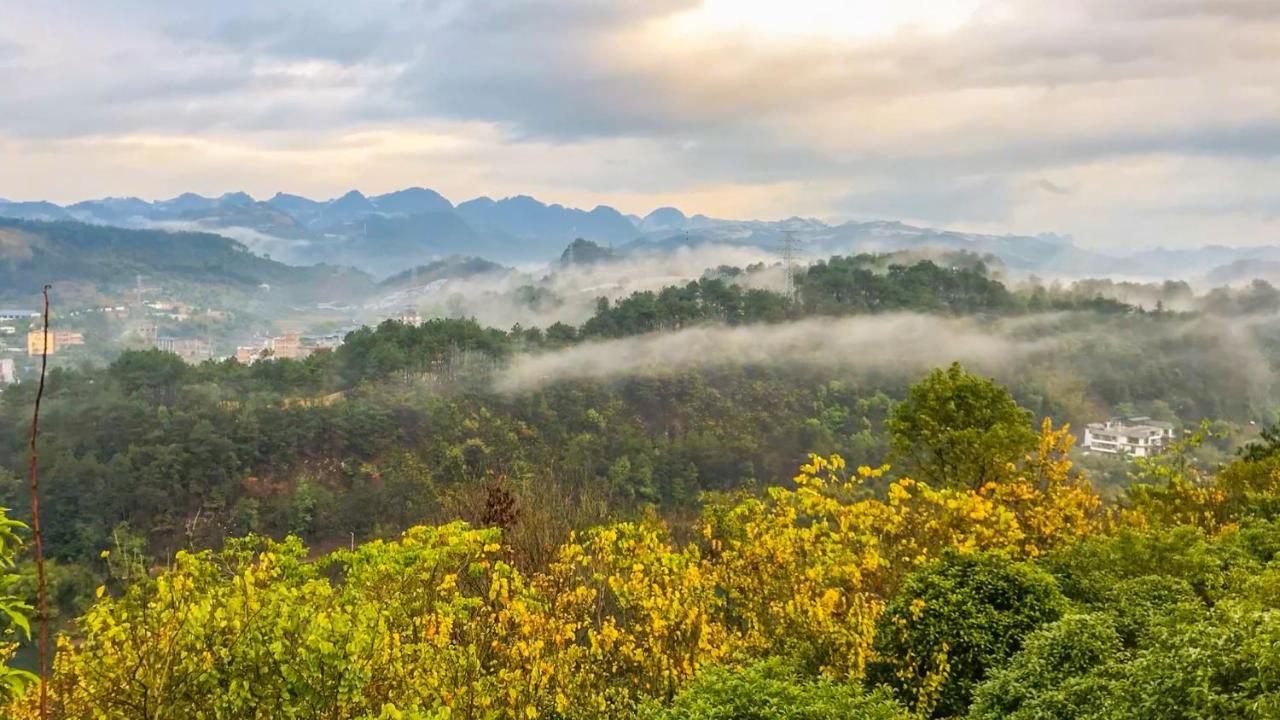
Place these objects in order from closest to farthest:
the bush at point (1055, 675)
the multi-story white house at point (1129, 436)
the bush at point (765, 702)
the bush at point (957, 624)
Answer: the bush at point (765, 702) < the bush at point (1055, 675) < the bush at point (957, 624) < the multi-story white house at point (1129, 436)

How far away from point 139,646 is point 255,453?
4480cm

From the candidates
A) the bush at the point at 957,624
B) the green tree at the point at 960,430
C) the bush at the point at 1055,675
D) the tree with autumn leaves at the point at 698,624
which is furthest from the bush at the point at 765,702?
the green tree at the point at 960,430

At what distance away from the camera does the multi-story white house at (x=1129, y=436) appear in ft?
193

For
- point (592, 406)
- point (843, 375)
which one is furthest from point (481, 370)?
point (843, 375)

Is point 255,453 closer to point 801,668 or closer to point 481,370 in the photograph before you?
point 481,370

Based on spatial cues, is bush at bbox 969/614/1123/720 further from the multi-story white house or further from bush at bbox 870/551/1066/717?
the multi-story white house

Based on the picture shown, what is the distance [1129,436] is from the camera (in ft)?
199

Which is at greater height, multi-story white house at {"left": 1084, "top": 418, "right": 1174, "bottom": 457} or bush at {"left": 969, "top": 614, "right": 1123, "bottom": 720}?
bush at {"left": 969, "top": 614, "right": 1123, "bottom": 720}

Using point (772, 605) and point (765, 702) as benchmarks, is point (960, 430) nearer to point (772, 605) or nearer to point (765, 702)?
point (772, 605)

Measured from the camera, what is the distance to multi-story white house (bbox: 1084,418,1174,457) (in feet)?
193

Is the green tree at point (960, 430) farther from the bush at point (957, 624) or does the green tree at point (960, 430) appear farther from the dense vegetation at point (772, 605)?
the bush at point (957, 624)

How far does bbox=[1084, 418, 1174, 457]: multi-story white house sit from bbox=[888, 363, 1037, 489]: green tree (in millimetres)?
46464

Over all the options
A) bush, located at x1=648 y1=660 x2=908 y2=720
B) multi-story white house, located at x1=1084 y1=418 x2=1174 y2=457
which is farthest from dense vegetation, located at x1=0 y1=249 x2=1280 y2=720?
multi-story white house, located at x1=1084 y1=418 x2=1174 y2=457

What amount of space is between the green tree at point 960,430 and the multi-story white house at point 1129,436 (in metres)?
46.5
